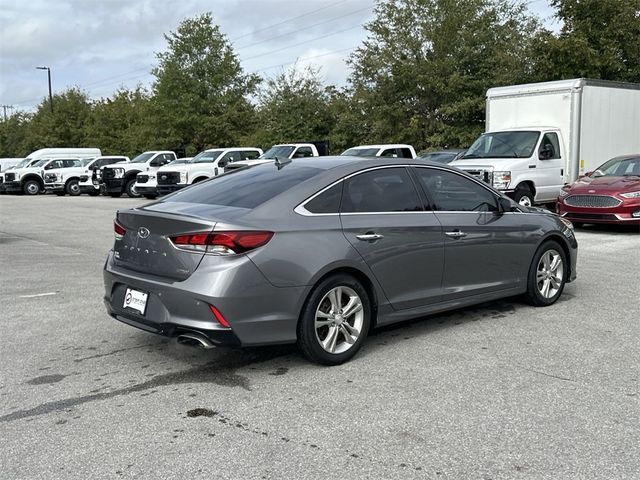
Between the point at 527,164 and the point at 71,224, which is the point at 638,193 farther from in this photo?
the point at 71,224

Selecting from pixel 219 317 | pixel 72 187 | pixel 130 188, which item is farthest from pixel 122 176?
pixel 219 317

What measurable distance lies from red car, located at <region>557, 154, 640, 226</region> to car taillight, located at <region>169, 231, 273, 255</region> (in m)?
9.87

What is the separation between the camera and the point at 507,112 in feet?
55.4

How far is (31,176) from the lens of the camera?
33.4 meters

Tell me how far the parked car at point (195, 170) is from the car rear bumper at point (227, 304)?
18.6 m

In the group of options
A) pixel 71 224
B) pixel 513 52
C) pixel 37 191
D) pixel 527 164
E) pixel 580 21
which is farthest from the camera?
pixel 37 191

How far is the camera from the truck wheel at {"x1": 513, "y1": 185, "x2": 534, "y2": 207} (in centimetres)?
1440

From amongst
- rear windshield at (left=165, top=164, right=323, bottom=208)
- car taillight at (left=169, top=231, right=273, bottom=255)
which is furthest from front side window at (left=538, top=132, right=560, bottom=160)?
car taillight at (left=169, top=231, right=273, bottom=255)

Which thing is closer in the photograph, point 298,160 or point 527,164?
point 298,160

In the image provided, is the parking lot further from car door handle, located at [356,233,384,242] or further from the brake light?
car door handle, located at [356,233,384,242]

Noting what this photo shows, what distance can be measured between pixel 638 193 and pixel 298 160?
9.03 metres

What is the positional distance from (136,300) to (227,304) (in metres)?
0.79

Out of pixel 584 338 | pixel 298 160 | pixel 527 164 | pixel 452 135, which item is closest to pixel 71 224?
pixel 527 164

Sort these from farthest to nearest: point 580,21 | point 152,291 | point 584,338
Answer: point 580,21 → point 584,338 → point 152,291
